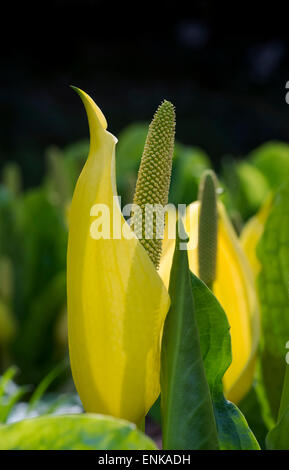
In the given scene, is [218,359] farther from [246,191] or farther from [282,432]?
[246,191]

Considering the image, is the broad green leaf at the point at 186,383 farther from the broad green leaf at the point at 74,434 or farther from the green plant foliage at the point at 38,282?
the green plant foliage at the point at 38,282

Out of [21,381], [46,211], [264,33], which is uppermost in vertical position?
[264,33]

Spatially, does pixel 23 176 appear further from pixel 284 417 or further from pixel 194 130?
pixel 284 417

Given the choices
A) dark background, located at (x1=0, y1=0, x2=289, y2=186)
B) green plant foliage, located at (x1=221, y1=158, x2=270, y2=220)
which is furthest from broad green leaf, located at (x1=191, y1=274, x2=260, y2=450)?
dark background, located at (x1=0, y1=0, x2=289, y2=186)

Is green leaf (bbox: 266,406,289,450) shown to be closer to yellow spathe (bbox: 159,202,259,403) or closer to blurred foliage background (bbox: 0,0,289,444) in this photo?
yellow spathe (bbox: 159,202,259,403)

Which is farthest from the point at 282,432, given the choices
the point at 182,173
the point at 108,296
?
the point at 182,173

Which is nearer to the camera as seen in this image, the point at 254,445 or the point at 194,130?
the point at 254,445

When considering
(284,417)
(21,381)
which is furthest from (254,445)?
(21,381)
